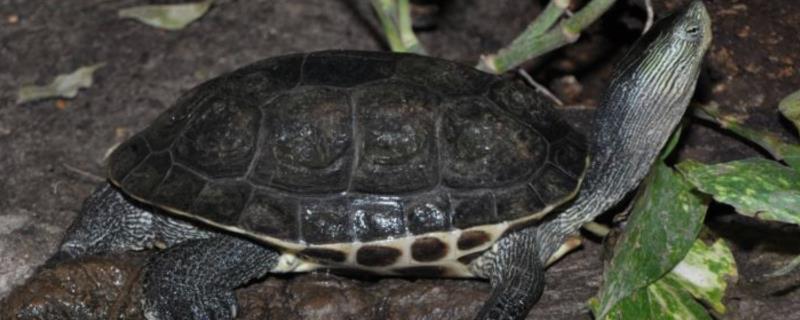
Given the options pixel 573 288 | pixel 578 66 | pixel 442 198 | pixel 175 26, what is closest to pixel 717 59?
pixel 578 66

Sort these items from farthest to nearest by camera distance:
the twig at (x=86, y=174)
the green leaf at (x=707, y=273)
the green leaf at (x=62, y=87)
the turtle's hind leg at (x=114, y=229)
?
1. the green leaf at (x=62, y=87)
2. the twig at (x=86, y=174)
3. the turtle's hind leg at (x=114, y=229)
4. the green leaf at (x=707, y=273)

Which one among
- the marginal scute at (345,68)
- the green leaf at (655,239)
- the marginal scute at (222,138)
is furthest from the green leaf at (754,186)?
the marginal scute at (222,138)

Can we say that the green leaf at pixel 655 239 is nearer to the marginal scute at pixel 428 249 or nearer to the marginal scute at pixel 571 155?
the marginal scute at pixel 571 155

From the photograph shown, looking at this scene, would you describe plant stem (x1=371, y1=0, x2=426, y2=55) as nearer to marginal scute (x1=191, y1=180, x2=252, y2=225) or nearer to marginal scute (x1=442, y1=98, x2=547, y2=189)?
marginal scute (x1=442, y1=98, x2=547, y2=189)

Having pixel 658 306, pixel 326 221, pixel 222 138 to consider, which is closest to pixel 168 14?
pixel 222 138

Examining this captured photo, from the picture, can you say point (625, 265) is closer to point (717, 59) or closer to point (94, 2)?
point (717, 59)

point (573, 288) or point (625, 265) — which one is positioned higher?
point (625, 265)

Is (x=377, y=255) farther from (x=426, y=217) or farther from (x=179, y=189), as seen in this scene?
(x=179, y=189)

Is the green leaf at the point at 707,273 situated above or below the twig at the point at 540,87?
above
